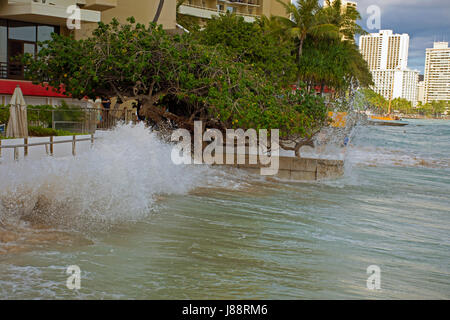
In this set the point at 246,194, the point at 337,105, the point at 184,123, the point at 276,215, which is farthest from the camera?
the point at 337,105

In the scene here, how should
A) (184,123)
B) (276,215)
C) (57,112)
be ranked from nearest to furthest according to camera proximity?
1. (276,215)
2. (57,112)
3. (184,123)

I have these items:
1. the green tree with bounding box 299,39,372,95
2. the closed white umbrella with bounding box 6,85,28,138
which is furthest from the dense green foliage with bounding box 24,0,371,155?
the green tree with bounding box 299,39,372,95

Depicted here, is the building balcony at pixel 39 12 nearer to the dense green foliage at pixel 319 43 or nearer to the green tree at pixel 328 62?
the dense green foliage at pixel 319 43

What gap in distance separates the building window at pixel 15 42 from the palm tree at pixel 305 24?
21.8m

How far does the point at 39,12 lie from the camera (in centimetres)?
2823

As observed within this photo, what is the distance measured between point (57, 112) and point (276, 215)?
33.5 ft

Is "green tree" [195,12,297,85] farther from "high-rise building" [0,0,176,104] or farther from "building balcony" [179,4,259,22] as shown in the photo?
"building balcony" [179,4,259,22]

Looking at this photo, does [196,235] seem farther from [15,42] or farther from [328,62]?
[328,62]

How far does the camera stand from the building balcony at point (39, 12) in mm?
28000

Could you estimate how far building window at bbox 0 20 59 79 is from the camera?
2917 cm

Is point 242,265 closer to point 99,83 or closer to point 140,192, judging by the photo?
point 140,192

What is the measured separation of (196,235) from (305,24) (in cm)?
3748

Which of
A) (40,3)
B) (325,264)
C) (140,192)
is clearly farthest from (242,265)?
(40,3)
